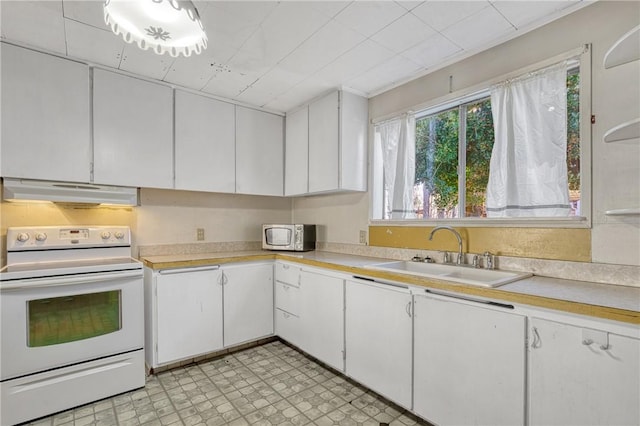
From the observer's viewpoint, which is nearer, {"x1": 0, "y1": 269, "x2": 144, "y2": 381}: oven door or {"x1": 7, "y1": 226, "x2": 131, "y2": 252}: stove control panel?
{"x1": 0, "y1": 269, "x2": 144, "y2": 381}: oven door

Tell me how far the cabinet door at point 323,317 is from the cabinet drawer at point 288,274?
0.26ft

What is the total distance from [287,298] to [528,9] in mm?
2675

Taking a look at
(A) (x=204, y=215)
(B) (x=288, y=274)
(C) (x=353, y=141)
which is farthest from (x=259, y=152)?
(B) (x=288, y=274)

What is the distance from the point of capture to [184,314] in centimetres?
255

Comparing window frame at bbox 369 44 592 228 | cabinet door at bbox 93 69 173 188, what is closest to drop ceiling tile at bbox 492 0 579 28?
window frame at bbox 369 44 592 228

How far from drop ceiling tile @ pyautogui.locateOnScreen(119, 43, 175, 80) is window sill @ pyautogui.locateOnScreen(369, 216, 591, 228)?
7.26ft

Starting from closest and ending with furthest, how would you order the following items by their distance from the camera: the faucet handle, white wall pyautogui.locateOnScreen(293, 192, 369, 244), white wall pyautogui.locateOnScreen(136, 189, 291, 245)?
the faucet handle, white wall pyautogui.locateOnScreen(136, 189, 291, 245), white wall pyautogui.locateOnScreen(293, 192, 369, 244)

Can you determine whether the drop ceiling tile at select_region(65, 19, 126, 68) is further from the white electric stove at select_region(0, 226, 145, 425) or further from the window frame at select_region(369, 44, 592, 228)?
the window frame at select_region(369, 44, 592, 228)

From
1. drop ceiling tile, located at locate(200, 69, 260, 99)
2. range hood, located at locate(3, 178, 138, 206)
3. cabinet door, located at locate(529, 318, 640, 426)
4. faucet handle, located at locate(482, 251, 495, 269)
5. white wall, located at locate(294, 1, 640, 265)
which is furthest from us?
drop ceiling tile, located at locate(200, 69, 260, 99)

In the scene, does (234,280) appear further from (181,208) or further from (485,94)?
(485,94)

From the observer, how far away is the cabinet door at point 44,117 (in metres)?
2.08

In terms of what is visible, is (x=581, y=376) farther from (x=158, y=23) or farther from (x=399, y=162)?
(x=158, y=23)

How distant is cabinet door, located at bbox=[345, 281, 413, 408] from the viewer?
74.3 inches

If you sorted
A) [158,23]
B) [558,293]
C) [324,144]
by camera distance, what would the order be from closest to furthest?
[558,293] < [158,23] < [324,144]
